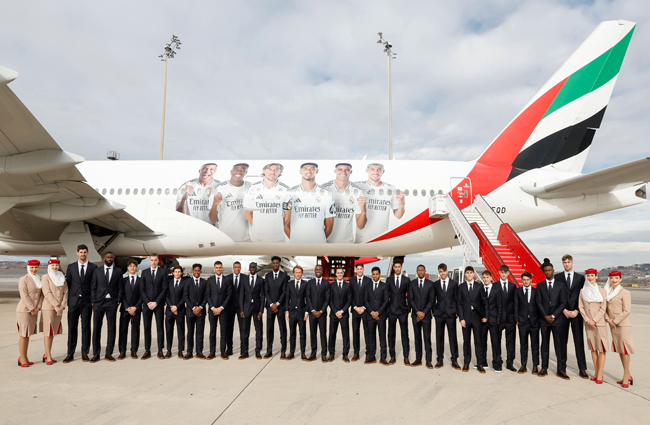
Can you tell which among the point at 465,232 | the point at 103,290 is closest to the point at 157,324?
the point at 103,290

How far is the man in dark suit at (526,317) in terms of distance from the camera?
5.80m

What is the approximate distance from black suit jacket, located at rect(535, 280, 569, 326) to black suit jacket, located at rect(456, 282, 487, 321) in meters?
0.82

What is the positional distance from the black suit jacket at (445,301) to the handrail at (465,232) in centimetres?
372

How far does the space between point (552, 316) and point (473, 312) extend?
1126 millimetres

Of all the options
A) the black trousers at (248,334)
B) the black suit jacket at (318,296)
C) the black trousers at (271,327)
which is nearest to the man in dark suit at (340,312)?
the black suit jacket at (318,296)

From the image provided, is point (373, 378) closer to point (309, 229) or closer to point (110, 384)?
point (110, 384)

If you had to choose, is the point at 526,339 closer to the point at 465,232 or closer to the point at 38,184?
the point at 465,232

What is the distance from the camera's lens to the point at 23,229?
39.9ft

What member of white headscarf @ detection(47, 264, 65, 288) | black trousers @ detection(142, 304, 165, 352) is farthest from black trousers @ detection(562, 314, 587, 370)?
white headscarf @ detection(47, 264, 65, 288)

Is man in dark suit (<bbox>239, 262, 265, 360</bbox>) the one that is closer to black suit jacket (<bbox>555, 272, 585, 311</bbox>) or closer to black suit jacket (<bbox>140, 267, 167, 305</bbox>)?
black suit jacket (<bbox>140, 267, 167, 305</bbox>)

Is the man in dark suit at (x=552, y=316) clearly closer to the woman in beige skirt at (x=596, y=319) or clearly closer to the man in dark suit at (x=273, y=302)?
the woman in beige skirt at (x=596, y=319)

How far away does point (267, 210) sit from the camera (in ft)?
38.9

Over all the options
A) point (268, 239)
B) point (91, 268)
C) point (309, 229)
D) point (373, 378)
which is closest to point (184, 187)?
point (268, 239)

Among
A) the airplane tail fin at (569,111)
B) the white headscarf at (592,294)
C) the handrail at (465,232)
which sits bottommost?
the white headscarf at (592,294)
